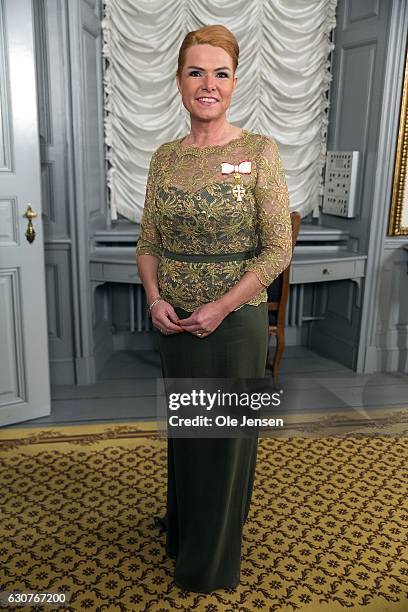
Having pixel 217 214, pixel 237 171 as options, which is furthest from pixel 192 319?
pixel 237 171

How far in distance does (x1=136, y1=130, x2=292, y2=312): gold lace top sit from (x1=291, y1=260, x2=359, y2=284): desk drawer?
208cm

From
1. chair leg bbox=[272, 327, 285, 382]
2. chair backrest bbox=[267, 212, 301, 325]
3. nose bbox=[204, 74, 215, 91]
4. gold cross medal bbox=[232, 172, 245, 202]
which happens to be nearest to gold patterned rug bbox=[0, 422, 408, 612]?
chair leg bbox=[272, 327, 285, 382]

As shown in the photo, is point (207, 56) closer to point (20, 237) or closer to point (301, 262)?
point (20, 237)

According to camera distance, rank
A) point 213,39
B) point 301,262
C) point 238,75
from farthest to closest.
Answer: point 238,75, point 301,262, point 213,39

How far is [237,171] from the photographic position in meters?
1.61

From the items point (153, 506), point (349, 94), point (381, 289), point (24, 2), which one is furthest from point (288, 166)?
point (153, 506)

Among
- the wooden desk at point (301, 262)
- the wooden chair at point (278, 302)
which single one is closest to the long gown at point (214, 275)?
the wooden chair at point (278, 302)

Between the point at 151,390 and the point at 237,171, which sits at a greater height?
the point at 237,171

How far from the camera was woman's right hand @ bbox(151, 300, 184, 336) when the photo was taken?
1709 mm

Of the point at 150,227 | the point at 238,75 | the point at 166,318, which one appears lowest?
the point at 166,318

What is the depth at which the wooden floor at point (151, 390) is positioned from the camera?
3410mm

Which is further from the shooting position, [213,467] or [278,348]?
[278,348]

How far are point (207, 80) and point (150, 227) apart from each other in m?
0.48

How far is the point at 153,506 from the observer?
249cm
